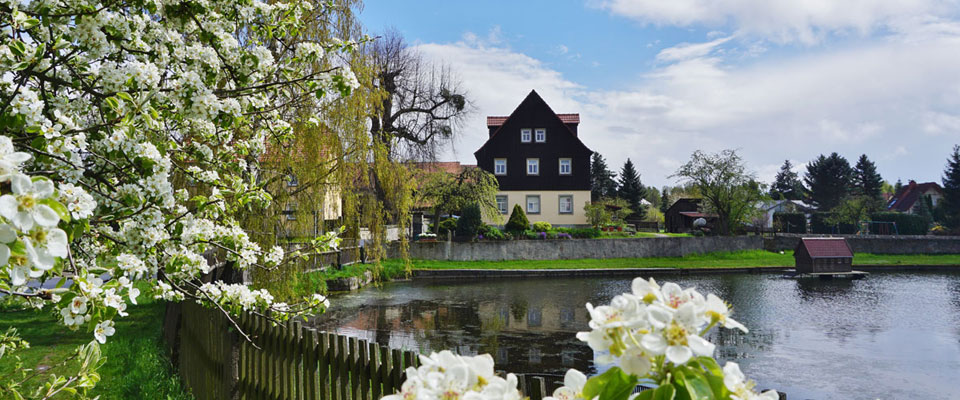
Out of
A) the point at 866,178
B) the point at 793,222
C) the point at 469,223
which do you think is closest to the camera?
the point at 469,223

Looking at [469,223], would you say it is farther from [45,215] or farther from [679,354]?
[679,354]

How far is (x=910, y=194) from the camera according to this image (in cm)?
6662

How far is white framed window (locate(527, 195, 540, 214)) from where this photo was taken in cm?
3762

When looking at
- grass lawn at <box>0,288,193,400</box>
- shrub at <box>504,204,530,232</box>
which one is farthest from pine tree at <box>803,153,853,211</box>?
grass lawn at <box>0,288,193,400</box>

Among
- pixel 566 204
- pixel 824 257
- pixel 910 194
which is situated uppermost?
pixel 910 194

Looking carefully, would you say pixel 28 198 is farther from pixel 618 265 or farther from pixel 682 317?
pixel 618 265

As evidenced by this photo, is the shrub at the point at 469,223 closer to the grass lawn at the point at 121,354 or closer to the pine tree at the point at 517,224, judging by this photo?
the pine tree at the point at 517,224

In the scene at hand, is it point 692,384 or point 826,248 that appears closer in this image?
point 692,384

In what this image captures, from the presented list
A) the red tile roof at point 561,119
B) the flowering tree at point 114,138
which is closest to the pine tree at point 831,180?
the red tile roof at point 561,119

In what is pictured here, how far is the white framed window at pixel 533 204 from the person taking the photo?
3762cm

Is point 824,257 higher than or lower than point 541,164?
lower

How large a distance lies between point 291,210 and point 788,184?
3422 inches

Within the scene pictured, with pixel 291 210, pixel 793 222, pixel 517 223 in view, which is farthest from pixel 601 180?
pixel 291 210

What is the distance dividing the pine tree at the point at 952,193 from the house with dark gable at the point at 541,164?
3369cm
